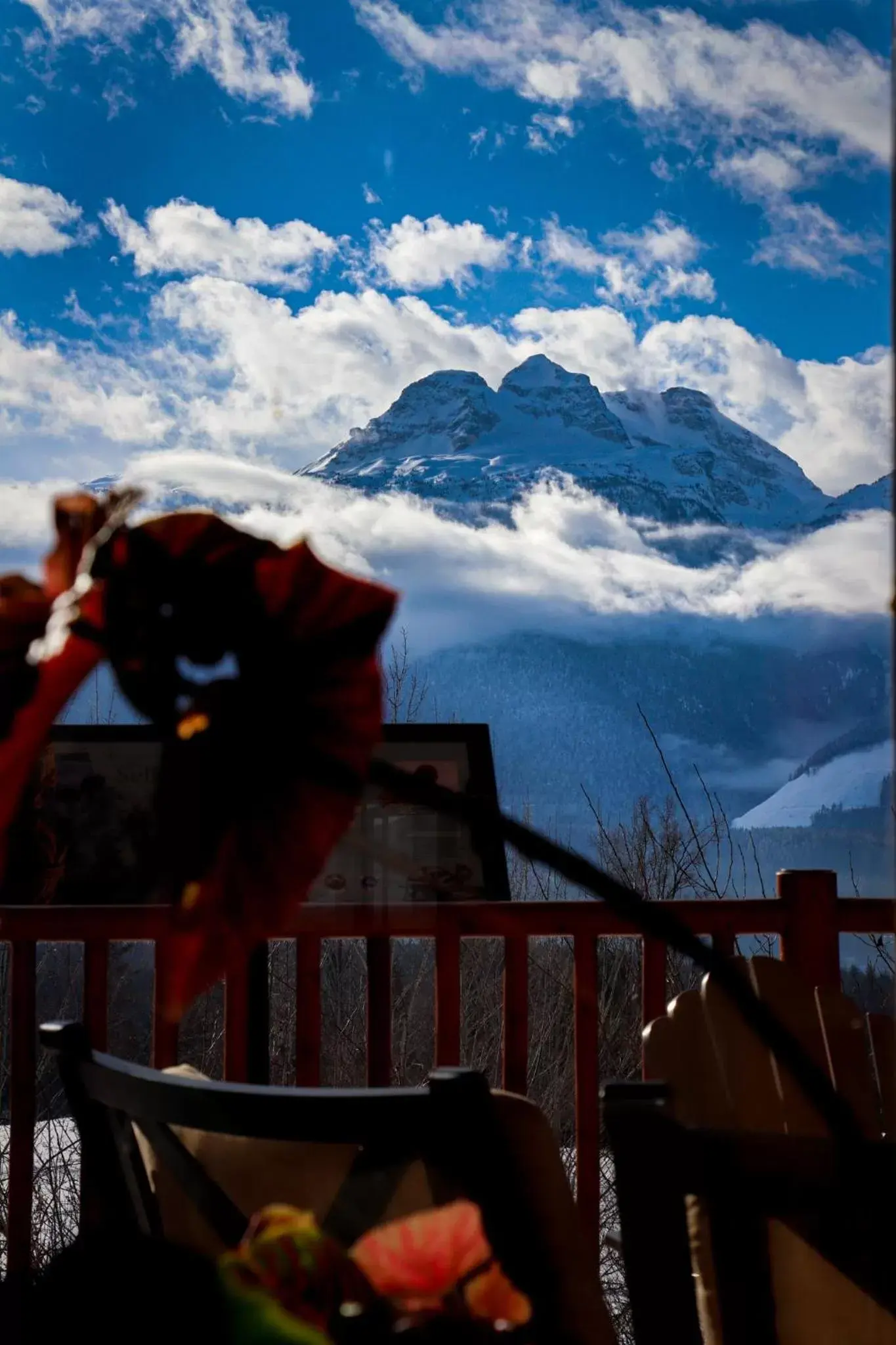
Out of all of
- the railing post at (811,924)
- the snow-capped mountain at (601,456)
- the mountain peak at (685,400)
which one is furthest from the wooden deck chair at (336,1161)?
the mountain peak at (685,400)

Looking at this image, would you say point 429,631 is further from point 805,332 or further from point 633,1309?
point 805,332

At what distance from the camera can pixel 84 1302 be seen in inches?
11.8

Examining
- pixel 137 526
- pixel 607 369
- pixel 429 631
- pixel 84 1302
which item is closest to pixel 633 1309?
pixel 84 1302

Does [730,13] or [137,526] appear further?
[730,13]

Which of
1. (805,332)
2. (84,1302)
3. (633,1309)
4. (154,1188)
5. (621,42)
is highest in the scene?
(621,42)

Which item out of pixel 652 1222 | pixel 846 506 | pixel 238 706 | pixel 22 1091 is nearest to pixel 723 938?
pixel 652 1222

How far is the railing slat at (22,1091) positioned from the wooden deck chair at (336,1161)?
109 centimetres

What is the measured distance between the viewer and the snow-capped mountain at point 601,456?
24.8 metres

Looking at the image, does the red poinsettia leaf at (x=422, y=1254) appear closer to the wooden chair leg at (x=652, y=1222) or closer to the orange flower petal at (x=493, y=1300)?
the orange flower petal at (x=493, y=1300)

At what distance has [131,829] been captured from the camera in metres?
2.09

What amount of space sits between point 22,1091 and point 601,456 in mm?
25841

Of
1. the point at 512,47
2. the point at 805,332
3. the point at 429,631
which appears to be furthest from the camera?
the point at 805,332

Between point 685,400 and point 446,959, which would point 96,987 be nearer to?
point 446,959

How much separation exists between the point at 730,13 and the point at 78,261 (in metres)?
9.73
